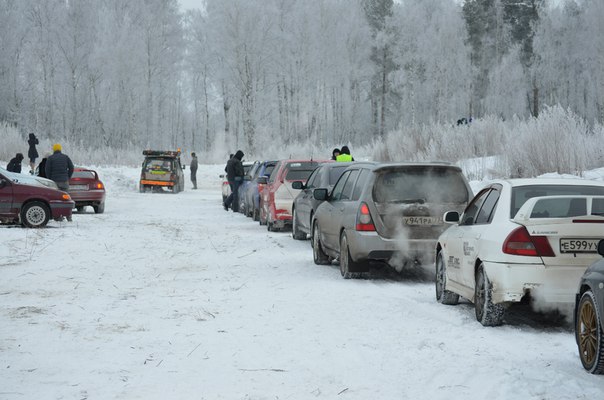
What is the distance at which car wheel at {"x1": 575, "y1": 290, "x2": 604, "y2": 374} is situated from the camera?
591 centimetres

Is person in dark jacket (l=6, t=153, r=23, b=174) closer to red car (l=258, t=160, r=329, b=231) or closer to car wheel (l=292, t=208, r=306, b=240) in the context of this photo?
red car (l=258, t=160, r=329, b=231)

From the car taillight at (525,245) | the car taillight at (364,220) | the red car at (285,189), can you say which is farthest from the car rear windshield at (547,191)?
the red car at (285,189)

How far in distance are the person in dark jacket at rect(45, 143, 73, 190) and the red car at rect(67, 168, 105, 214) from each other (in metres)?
2.80

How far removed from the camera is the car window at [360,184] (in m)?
11.8

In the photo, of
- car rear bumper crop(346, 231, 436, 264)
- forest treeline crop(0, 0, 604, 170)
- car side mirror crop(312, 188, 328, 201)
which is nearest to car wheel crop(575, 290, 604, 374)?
car rear bumper crop(346, 231, 436, 264)

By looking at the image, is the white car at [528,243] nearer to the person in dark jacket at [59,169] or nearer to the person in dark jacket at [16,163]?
the person in dark jacket at [59,169]

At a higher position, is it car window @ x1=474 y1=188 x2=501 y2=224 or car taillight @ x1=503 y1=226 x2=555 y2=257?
car window @ x1=474 y1=188 x2=501 y2=224

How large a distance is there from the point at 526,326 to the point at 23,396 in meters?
4.77

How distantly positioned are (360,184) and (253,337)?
15.6 ft

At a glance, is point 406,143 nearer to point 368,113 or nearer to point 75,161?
point 75,161

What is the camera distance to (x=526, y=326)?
814 centimetres

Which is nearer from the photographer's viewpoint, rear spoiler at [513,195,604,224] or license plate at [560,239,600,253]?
license plate at [560,239,600,253]

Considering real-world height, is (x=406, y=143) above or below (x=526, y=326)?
above

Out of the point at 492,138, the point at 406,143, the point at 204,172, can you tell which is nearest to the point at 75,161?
the point at 204,172
